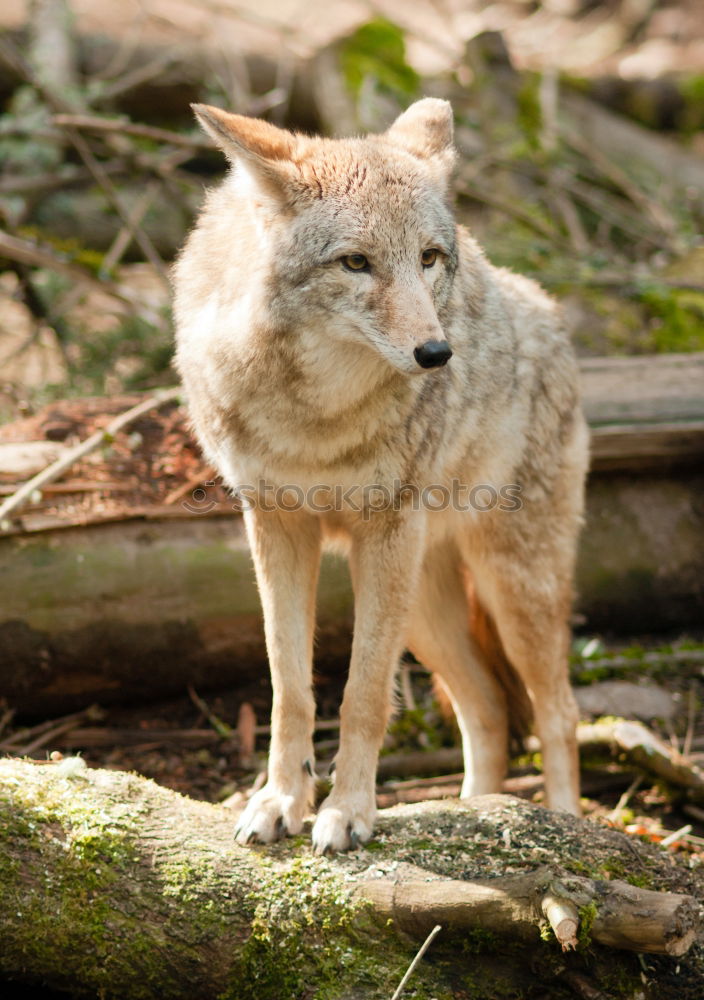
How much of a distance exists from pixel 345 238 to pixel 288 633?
1600mm

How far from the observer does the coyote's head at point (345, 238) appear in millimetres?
3420

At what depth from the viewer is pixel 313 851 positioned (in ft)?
11.4

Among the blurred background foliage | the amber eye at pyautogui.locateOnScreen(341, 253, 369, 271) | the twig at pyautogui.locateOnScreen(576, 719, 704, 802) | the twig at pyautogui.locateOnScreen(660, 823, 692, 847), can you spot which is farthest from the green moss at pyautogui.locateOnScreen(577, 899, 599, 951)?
the blurred background foliage

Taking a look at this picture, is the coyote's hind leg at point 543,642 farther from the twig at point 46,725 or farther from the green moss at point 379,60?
the green moss at point 379,60

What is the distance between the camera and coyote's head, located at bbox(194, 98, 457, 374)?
135 inches

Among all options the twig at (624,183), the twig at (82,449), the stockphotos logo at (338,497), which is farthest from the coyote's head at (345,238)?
the twig at (624,183)

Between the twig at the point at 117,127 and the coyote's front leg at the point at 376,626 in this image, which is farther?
the twig at the point at 117,127

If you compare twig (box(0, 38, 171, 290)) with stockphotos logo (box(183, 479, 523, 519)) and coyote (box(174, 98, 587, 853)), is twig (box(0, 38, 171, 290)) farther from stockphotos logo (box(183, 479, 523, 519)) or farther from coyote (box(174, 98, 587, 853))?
stockphotos logo (box(183, 479, 523, 519))

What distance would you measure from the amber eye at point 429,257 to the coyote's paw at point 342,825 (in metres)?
2.00

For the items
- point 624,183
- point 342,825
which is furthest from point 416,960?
point 624,183

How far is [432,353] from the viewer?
Result: 326 cm

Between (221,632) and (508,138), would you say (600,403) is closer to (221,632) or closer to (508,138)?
(221,632)

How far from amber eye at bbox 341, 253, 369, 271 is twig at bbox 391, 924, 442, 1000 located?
214cm

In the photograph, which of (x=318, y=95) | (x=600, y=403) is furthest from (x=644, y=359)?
(x=318, y=95)
